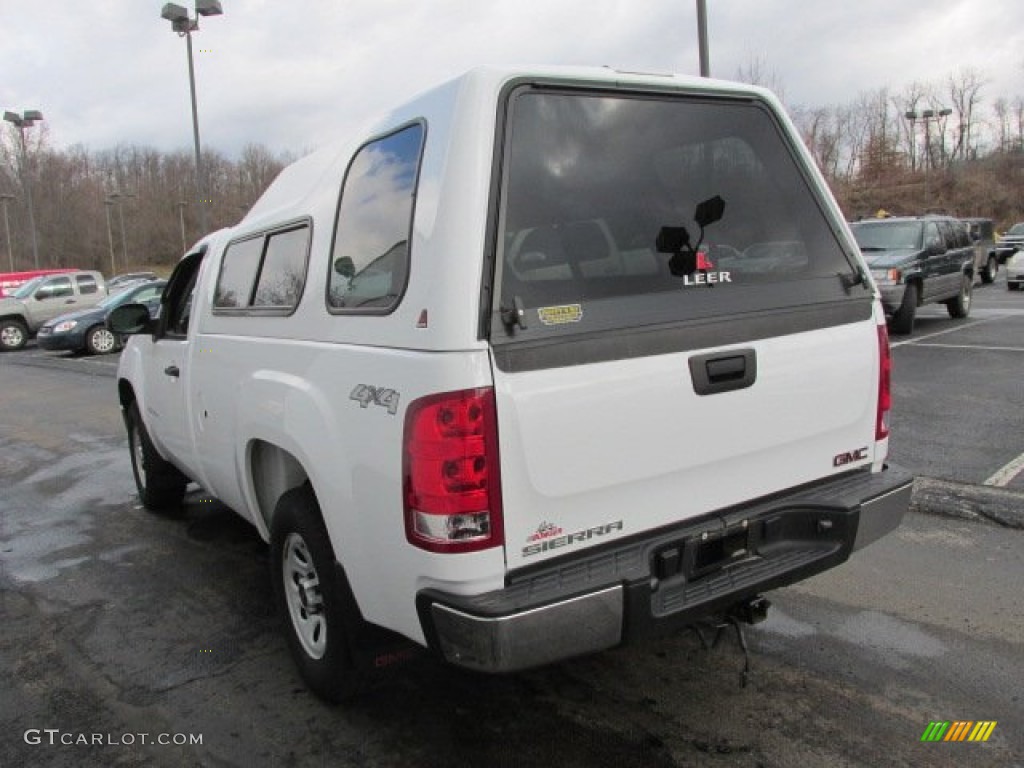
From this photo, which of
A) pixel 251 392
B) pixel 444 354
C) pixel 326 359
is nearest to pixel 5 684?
pixel 251 392

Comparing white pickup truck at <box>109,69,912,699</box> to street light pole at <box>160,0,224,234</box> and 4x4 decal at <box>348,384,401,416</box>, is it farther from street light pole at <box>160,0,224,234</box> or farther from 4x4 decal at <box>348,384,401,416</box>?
street light pole at <box>160,0,224,234</box>

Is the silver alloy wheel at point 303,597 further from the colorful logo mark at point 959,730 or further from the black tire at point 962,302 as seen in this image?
the black tire at point 962,302

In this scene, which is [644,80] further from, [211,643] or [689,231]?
[211,643]

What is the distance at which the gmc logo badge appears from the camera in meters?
2.96

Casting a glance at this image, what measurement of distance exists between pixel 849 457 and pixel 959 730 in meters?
0.98

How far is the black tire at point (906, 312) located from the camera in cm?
1212

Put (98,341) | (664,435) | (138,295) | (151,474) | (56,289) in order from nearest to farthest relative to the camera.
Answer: (664,435) < (151,474) < (98,341) < (138,295) < (56,289)

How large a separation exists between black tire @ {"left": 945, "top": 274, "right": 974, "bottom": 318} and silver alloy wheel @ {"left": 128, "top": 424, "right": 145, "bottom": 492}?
1330 cm

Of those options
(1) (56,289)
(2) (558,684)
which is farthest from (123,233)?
(2) (558,684)

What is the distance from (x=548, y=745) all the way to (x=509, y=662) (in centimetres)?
77

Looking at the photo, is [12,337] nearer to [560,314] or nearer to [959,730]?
[560,314]

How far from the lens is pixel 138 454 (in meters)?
5.92

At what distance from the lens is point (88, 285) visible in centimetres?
2331

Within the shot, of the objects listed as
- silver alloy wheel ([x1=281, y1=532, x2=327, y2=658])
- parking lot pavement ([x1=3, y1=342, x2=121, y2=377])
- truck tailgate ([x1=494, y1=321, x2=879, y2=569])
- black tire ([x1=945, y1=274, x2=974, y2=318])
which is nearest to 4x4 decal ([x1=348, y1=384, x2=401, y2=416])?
truck tailgate ([x1=494, y1=321, x2=879, y2=569])
